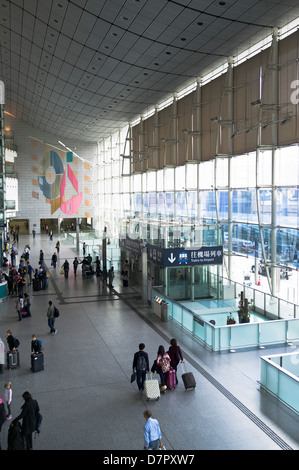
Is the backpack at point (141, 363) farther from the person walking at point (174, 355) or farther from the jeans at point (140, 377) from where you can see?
the person walking at point (174, 355)

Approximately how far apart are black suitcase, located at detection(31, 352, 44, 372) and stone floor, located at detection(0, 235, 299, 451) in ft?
0.56

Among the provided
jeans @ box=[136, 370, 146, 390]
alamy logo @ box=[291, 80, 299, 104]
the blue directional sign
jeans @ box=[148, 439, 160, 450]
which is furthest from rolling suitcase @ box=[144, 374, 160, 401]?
alamy logo @ box=[291, 80, 299, 104]

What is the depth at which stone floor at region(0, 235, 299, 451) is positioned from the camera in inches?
263

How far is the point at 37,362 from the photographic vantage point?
9586 mm

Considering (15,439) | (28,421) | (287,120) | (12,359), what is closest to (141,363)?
(28,421)

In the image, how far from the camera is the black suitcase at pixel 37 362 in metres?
9.55

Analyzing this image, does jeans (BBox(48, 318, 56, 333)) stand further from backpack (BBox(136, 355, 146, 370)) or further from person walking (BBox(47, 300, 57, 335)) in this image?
backpack (BBox(136, 355, 146, 370))

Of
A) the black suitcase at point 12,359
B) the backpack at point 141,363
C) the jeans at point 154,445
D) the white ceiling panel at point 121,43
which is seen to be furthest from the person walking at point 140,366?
the white ceiling panel at point 121,43

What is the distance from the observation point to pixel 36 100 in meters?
35.9

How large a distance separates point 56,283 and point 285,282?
11.2 meters

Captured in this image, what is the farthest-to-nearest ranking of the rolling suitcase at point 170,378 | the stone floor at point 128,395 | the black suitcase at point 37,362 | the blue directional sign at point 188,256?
the blue directional sign at point 188,256, the black suitcase at point 37,362, the rolling suitcase at point 170,378, the stone floor at point 128,395

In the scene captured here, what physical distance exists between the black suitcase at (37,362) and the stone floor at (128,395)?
0.17m
